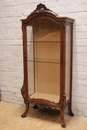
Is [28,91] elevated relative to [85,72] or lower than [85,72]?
lower

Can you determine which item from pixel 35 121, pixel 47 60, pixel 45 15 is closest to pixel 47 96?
pixel 35 121

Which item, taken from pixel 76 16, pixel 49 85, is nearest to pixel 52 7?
pixel 76 16

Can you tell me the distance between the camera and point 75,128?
1.94 meters

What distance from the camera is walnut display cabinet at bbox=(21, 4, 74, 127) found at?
1943mm

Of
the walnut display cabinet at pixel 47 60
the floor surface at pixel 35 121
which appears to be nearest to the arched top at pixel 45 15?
the walnut display cabinet at pixel 47 60

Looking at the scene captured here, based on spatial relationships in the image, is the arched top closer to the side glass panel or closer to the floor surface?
the side glass panel

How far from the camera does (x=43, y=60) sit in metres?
2.25

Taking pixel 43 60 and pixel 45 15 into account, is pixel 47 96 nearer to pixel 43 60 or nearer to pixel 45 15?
pixel 43 60

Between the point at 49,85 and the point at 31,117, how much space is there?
1.58ft

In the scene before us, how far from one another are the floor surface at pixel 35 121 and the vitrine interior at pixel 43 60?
273mm

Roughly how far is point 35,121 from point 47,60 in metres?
0.79

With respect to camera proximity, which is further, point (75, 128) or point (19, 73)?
point (19, 73)

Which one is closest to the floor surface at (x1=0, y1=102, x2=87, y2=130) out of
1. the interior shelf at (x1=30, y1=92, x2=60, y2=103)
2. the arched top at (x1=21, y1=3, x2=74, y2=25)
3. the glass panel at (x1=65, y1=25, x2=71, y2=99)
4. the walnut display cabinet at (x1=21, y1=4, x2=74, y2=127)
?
the walnut display cabinet at (x1=21, y1=4, x2=74, y2=127)

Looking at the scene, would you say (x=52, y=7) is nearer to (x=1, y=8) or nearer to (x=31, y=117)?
(x=1, y=8)
